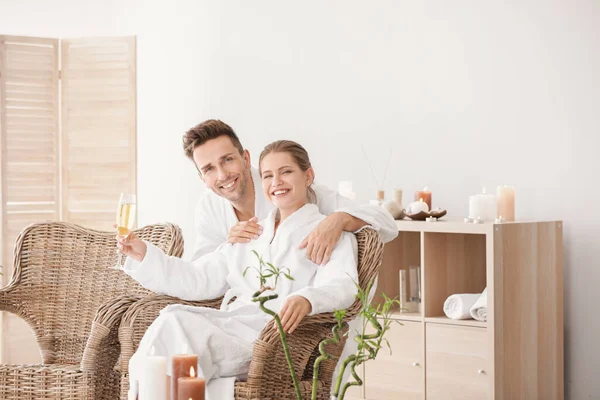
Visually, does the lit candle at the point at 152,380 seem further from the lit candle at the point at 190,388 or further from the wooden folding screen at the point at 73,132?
the wooden folding screen at the point at 73,132

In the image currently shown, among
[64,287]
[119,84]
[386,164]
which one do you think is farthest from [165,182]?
[64,287]

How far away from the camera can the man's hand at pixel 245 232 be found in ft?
8.68

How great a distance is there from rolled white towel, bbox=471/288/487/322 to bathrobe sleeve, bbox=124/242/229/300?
1078 millimetres

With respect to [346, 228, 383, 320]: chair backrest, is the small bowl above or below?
above

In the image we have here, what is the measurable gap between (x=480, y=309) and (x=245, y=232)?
1112 mm

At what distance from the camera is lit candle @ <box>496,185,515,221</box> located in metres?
3.35

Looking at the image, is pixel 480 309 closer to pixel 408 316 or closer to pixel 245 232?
pixel 408 316

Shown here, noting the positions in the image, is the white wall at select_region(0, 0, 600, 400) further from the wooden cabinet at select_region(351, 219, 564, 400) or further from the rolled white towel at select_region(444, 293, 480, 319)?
the rolled white towel at select_region(444, 293, 480, 319)

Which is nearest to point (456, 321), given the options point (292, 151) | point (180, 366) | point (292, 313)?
point (292, 151)

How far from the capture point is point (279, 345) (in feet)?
7.29

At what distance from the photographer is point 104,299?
3072 mm

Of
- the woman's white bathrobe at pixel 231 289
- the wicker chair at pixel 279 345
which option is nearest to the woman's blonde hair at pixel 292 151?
the woman's white bathrobe at pixel 231 289

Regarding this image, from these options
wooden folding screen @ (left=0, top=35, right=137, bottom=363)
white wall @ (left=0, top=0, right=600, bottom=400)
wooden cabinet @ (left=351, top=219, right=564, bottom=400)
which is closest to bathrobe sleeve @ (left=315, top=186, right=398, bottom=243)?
wooden cabinet @ (left=351, top=219, right=564, bottom=400)

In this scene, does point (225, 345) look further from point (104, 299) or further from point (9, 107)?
point (9, 107)
